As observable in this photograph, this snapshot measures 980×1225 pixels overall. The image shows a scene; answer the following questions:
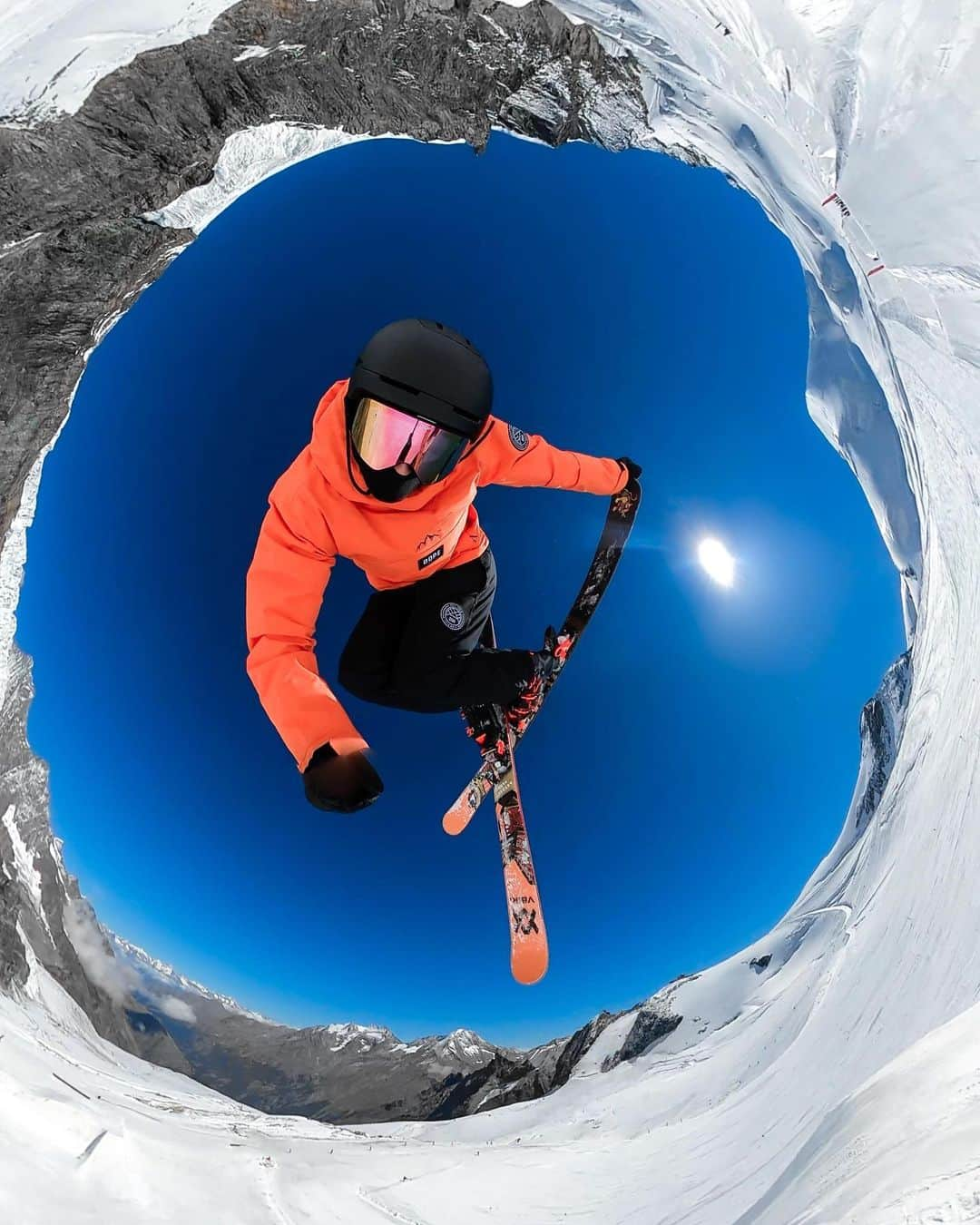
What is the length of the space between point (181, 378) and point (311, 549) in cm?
108

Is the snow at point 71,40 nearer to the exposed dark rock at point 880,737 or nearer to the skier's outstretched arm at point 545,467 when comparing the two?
the skier's outstretched arm at point 545,467

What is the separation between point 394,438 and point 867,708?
1.87 m

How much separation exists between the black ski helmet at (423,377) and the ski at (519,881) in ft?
3.87

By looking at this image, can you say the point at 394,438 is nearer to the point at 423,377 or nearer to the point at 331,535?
the point at 423,377

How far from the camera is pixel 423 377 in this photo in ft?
5.82

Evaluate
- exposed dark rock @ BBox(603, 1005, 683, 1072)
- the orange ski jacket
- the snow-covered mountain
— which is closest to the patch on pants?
the orange ski jacket

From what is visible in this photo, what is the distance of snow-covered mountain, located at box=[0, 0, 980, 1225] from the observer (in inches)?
69.4

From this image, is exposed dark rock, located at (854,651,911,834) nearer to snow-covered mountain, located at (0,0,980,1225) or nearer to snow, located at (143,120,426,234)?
snow-covered mountain, located at (0,0,980,1225)

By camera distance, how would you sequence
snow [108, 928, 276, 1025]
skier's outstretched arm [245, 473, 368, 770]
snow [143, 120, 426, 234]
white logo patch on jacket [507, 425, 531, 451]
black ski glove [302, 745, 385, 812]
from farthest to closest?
snow [143, 120, 426, 234]
snow [108, 928, 276, 1025]
white logo patch on jacket [507, 425, 531, 451]
skier's outstretched arm [245, 473, 368, 770]
black ski glove [302, 745, 385, 812]

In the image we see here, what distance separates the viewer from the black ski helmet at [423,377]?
1771 millimetres

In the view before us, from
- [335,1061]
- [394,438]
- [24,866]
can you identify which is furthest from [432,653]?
[24,866]

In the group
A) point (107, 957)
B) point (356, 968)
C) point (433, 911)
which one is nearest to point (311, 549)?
point (433, 911)

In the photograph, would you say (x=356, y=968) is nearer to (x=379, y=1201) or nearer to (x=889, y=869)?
(x=379, y=1201)

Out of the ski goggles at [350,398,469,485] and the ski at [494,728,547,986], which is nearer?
the ski goggles at [350,398,469,485]
